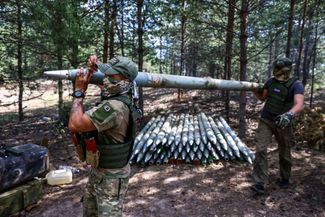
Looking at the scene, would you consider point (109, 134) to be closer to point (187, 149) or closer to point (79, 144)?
point (79, 144)

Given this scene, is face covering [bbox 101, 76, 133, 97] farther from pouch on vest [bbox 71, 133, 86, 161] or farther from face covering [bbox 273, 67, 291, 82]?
face covering [bbox 273, 67, 291, 82]

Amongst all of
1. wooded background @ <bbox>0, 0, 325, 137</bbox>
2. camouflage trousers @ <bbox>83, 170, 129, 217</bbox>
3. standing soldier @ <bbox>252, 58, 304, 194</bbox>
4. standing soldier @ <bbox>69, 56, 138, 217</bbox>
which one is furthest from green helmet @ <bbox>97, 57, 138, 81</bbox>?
wooded background @ <bbox>0, 0, 325, 137</bbox>

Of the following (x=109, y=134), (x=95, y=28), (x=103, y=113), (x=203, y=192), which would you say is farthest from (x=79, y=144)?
(x=95, y=28)

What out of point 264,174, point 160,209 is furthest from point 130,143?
point 264,174

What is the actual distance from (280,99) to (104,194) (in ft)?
12.5

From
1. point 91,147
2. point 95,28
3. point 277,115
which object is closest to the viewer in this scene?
point 91,147

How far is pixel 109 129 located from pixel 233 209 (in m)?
2.99

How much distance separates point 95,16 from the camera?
40.2ft

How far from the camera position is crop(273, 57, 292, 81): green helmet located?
5.45 m

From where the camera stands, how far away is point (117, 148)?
329cm

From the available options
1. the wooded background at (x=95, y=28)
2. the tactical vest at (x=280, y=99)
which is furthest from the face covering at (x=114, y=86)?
the wooded background at (x=95, y=28)

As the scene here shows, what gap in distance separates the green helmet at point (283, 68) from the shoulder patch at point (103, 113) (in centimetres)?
376

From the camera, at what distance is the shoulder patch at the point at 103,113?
297 centimetres

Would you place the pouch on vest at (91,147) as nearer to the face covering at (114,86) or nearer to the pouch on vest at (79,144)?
the pouch on vest at (79,144)
